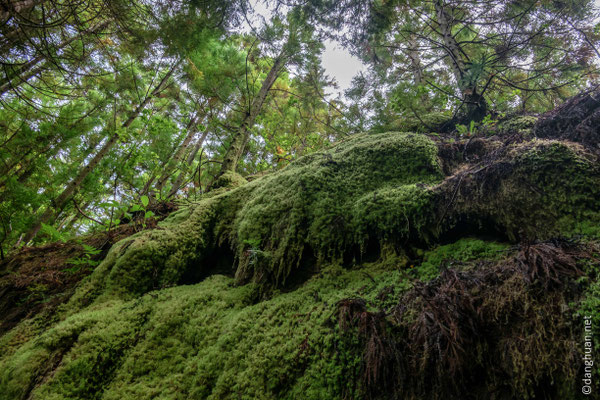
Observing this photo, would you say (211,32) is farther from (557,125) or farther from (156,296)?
(557,125)

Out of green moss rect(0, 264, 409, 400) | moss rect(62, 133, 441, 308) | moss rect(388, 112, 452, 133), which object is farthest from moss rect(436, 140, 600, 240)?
moss rect(388, 112, 452, 133)

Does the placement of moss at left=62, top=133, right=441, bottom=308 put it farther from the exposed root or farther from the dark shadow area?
the exposed root

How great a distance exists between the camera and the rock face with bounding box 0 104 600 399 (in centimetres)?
128

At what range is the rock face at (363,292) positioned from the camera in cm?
128

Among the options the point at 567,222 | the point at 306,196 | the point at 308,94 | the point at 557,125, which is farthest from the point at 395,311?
the point at 308,94

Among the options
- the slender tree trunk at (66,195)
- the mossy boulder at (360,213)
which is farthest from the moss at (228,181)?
the slender tree trunk at (66,195)

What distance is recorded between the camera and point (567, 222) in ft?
5.71

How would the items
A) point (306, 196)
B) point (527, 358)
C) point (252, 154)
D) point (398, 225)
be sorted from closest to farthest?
point (527, 358) → point (398, 225) → point (306, 196) → point (252, 154)

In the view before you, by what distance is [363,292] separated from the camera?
1999mm

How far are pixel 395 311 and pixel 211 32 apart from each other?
747 centimetres

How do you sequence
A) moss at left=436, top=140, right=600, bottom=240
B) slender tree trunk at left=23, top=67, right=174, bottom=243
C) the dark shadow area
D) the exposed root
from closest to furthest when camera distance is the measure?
1. the exposed root
2. moss at left=436, top=140, right=600, bottom=240
3. the dark shadow area
4. slender tree trunk at left=23, top=67, right=174, bottom=243

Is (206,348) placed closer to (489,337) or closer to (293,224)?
(293,224)

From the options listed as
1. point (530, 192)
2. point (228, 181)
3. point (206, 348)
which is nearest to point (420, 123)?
point (530, 192)

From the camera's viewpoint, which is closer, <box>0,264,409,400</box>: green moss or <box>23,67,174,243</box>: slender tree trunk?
<box>0,264,409,400</box>: green moss
